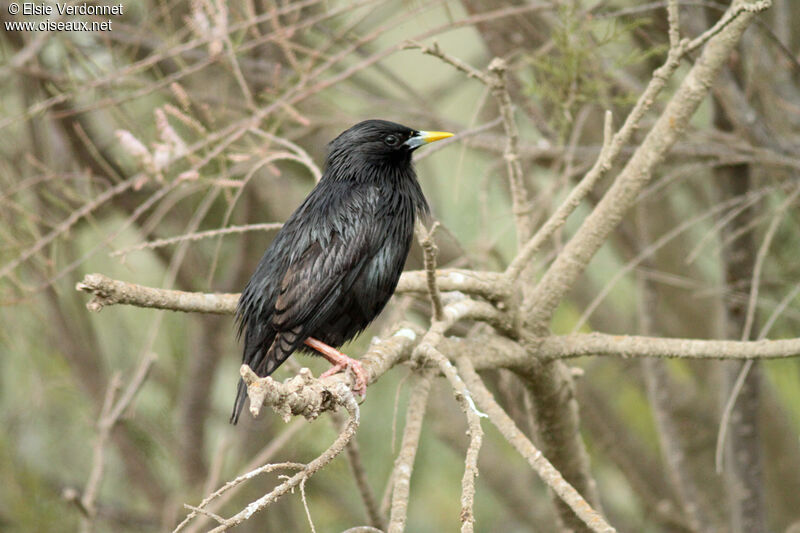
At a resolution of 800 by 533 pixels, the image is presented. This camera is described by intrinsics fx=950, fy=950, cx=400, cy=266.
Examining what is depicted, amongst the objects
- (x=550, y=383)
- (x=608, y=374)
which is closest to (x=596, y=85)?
(x=550, y=383)

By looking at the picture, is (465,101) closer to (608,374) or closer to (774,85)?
(608,374)

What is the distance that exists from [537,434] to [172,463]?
4.67 meters

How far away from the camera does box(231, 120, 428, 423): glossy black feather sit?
11.0 feet

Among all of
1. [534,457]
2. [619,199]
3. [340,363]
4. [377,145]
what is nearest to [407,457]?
[534,457]

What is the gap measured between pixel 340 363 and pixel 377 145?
1.05m

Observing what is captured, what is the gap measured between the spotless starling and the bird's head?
0.29ft

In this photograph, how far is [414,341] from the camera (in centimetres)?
298

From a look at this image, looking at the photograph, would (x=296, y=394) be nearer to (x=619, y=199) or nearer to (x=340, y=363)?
(x=340, y=363)

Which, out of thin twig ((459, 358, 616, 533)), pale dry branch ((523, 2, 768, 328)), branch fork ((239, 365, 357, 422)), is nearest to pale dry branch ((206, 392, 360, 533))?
branch fork ((239, 365, 357, 422))

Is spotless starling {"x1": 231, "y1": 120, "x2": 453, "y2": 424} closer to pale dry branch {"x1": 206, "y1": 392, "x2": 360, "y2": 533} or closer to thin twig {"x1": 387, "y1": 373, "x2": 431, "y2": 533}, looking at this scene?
thin twig {"x1": 387, "y1": 373, "x2": 431, "y2": 533}

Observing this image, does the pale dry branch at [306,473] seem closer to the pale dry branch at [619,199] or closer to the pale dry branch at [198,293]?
the pale dry branch at [198,293]

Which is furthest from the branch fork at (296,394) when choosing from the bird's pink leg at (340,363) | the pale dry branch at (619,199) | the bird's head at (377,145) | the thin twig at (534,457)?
the bird's head at (377,145)

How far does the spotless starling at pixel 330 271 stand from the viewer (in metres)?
3.37

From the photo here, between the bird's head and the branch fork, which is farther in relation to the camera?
the bird's head
